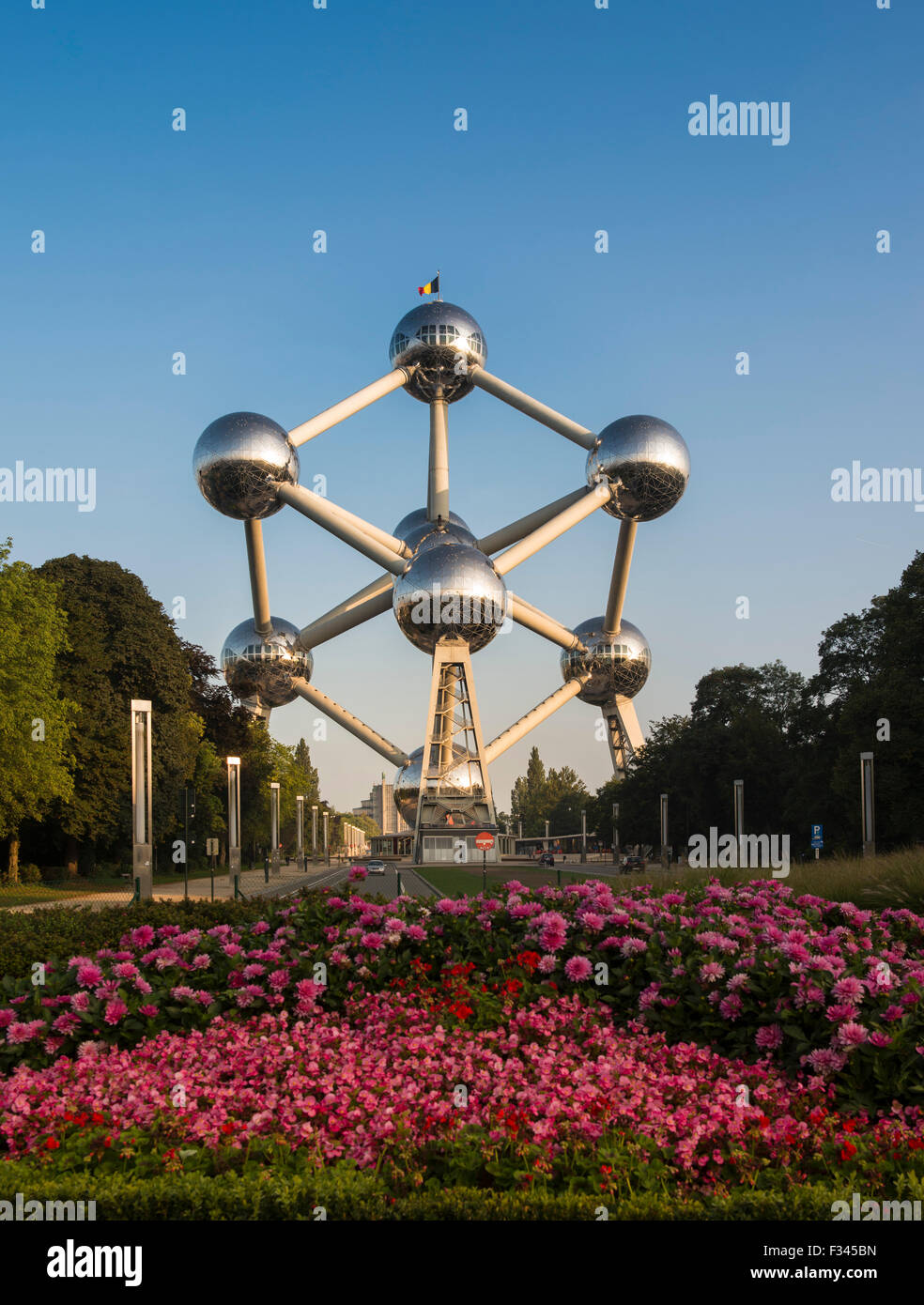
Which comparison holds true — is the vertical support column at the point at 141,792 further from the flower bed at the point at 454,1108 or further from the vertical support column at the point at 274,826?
the vertical support column at the point at 274,826

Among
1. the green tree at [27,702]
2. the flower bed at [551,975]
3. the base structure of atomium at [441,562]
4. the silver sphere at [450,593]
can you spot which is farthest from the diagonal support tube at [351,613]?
the flower bed at [551,975]

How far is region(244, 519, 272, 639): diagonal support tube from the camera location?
56188 millimetres

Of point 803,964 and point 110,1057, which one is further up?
point 803,964

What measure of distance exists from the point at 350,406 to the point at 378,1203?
5542cm

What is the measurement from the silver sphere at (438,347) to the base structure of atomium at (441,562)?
0.08 metres

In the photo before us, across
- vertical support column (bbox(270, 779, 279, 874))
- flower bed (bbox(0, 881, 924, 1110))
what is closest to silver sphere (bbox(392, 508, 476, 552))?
vertical support column (bbox(270, 779, 279, 874))

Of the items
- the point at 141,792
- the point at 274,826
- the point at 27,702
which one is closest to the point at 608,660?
the point at 274,826

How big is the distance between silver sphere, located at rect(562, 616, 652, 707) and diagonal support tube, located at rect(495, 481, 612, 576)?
13.6m

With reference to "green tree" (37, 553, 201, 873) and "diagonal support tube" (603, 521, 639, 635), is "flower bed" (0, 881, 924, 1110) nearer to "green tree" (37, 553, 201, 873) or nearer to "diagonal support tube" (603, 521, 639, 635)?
"green tree" (37, 553, 201, 873)

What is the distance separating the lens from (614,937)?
8.01 meters

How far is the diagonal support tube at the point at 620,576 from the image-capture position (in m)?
59.3
